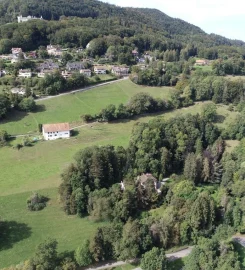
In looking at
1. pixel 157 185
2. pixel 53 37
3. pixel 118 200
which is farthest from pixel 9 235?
pixel 53 37

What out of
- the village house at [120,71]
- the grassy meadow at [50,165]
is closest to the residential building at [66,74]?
the grassy meadow at [50,165]

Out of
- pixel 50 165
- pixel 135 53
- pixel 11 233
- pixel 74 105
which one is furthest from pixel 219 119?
pixel 135 53

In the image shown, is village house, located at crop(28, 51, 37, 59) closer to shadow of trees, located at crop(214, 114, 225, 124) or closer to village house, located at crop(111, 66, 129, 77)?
village house, located at crop(111, 66, 129, 77)

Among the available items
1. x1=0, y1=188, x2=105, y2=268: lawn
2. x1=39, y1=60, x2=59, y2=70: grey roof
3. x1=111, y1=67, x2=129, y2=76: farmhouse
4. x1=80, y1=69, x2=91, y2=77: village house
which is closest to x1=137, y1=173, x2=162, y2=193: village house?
x1=0, y1=188, x2=105, y2=268: lawn

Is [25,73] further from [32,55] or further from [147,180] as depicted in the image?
[147,180]

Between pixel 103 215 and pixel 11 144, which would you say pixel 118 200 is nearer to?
pixel 103 215
